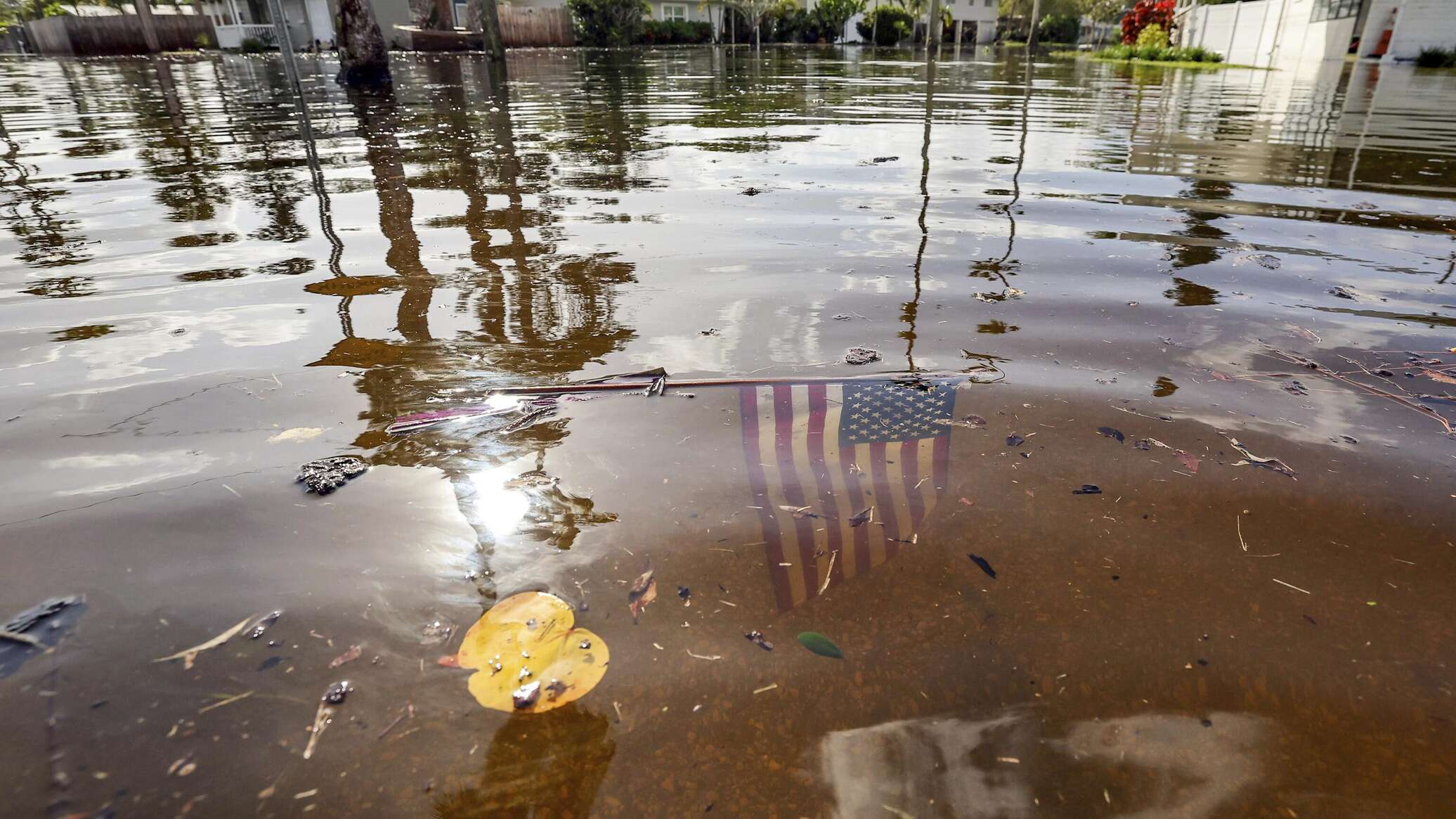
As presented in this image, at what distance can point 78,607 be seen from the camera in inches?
61.7

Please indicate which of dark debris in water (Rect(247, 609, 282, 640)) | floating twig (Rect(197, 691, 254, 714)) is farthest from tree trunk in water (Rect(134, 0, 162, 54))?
floating twig (Rect(197, 691, 254, 714))

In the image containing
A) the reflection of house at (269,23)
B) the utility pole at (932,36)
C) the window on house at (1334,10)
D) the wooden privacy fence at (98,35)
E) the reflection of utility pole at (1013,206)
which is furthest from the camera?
the reflection of house at (269,23)

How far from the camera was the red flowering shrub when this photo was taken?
30297 millimetres

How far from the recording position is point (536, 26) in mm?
38781

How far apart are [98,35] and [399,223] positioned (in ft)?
148

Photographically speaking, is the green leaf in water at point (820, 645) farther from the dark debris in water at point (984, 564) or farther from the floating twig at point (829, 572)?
the dark debris in water at point (984, 564)

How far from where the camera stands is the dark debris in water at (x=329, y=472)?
6.55 ft

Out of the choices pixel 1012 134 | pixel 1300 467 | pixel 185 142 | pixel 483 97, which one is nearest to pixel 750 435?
pixel 1300 467

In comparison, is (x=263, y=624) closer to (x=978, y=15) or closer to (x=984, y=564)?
(x=984, y=564)

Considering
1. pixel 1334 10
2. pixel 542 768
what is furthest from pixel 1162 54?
pixel 542 768

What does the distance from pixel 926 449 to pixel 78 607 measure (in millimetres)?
2113

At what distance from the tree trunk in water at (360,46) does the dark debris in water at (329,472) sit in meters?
15.8

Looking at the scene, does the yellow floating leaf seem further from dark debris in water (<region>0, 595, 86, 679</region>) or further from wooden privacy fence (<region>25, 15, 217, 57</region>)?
wooden privacy fence (<region>25, 15, 217, 57</region>)

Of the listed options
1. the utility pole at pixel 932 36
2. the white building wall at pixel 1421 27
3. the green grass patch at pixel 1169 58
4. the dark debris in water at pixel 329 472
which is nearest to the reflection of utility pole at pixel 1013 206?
the dark debris in water at pixel 329 472
